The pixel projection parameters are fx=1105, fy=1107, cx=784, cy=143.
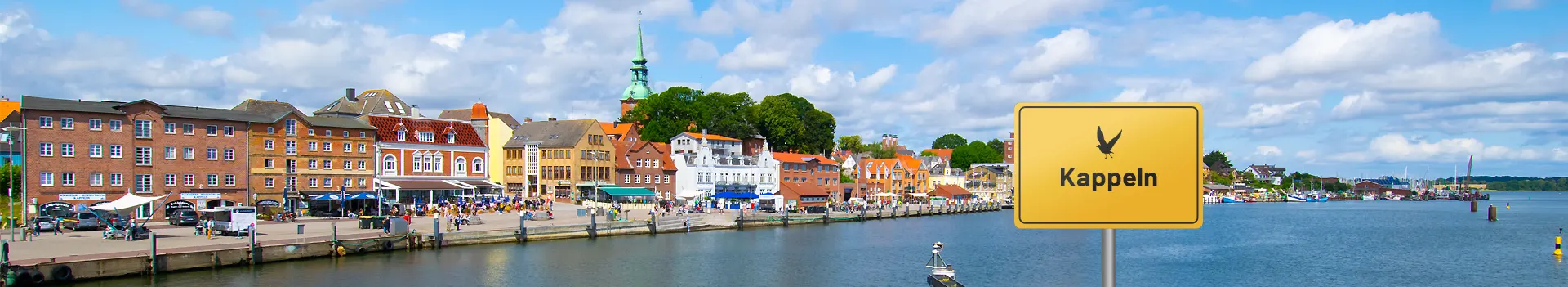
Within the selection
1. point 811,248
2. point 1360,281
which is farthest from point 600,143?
point 1360,281

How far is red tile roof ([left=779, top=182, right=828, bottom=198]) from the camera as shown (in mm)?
97075

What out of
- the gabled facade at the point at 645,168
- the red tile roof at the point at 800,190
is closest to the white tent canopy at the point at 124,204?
the gabled facade at the point at 645,168

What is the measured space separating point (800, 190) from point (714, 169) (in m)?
7.90

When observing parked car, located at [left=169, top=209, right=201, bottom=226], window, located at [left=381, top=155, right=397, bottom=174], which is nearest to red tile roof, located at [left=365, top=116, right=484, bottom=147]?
window, located at [left=381, top=155, right=397, bottom=174]

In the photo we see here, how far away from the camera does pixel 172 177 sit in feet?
203

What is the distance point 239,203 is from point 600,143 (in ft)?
94.0

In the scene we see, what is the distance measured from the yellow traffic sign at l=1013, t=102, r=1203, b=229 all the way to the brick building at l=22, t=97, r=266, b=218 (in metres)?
63.8

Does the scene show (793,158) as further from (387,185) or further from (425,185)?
(387,185)

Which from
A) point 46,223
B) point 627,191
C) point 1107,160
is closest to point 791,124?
point 627,191

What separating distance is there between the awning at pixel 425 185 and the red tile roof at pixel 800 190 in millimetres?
29638

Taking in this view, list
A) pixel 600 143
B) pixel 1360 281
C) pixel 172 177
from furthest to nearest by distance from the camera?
pixel 600 143, pixel 172 177, pixel 1360 281

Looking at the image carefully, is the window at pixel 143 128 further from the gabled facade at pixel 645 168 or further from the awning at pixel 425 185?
the gabled facade at pixel 645 168

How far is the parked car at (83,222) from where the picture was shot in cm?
5075

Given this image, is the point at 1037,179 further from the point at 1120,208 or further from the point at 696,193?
the point at 696,193
